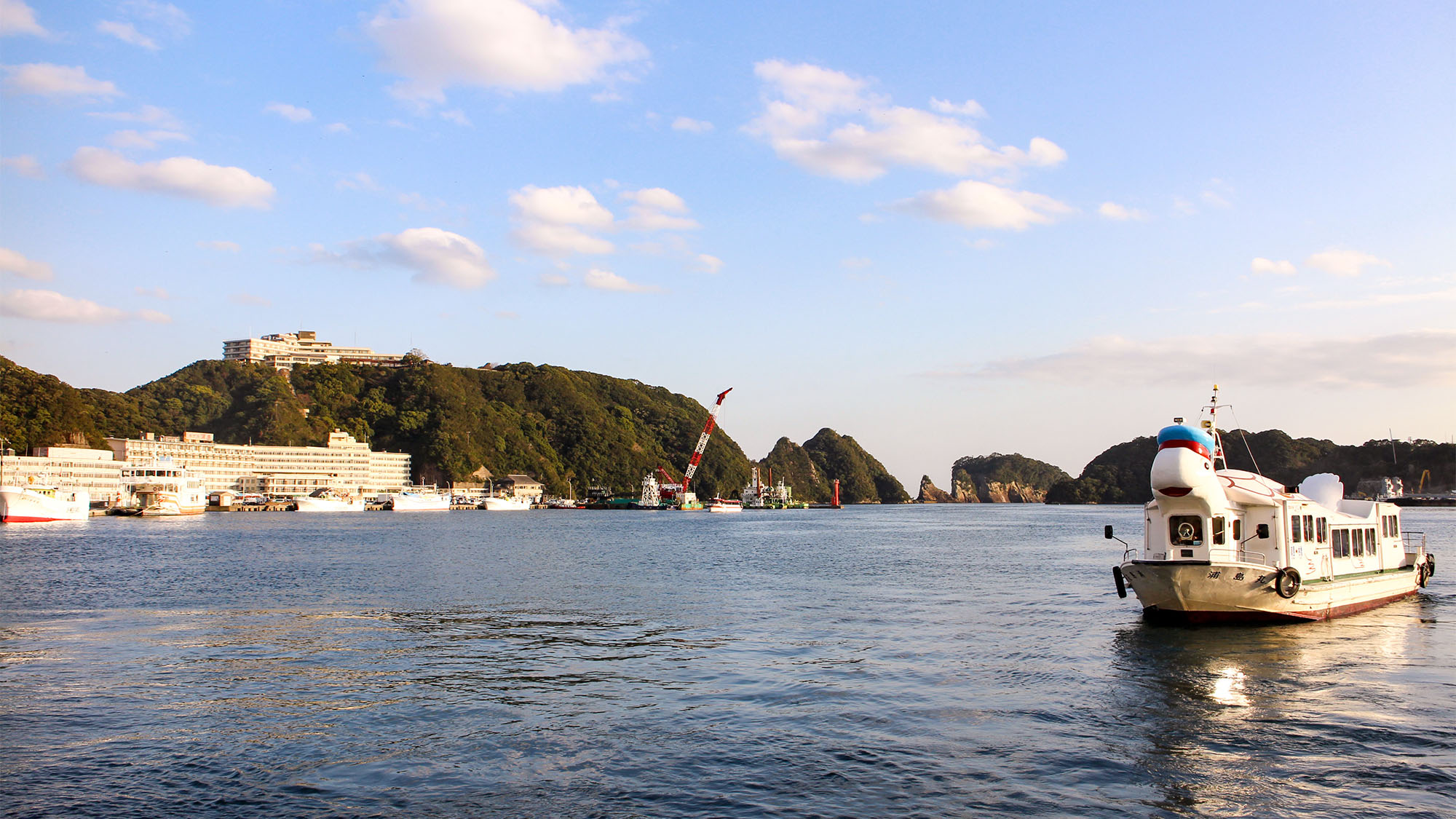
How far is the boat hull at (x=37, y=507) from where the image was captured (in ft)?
350

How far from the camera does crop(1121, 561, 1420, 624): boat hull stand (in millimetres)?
28844

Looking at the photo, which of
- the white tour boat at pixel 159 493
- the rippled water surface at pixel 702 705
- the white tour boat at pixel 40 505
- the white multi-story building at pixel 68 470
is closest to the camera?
the rippled water surface at pixel 702 705

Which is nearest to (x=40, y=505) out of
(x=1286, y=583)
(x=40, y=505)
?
(x=40, y=505)

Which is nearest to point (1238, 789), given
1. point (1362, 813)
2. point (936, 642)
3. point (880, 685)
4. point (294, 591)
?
point (1362, 813)

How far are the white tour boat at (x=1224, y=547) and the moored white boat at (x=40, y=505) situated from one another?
121642 mm

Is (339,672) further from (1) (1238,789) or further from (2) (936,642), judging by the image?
(1) (1238,789)

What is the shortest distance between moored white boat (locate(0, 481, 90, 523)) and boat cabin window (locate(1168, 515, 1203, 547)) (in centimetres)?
12323

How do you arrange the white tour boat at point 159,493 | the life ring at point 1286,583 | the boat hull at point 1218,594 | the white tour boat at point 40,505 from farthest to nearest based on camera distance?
the white tour boat at point 159,493, the white tour boat at point 40,505, the life ring at point 1286,583, the boat hull at point 1218,594

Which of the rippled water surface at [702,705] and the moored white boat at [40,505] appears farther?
the moored white boat at [40,505]

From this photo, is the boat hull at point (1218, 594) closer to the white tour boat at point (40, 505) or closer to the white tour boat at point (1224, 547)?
the white tour boat at point (1224, 547)

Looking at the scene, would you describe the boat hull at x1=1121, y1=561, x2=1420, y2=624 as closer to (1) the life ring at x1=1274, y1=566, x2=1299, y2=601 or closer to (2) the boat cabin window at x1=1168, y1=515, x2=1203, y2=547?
(1) the life ring at x1=1274, y1=566, x2=1299, y2=601

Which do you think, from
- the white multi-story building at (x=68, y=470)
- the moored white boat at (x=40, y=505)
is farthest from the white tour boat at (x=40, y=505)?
the white multi-story building at (x=68, y=470)

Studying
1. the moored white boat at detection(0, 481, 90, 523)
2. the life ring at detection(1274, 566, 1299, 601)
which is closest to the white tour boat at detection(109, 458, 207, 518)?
the moored white boat at detection(0, 481, 90, 523)

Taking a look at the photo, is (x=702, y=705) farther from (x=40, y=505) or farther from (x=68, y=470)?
(x=68, y=470)
